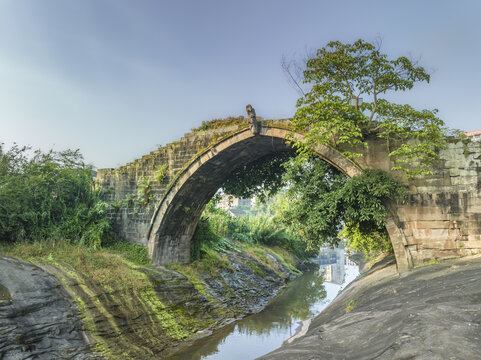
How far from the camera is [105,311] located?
28.0 ft

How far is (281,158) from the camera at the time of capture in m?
12.8

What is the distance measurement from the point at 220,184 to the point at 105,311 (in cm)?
691

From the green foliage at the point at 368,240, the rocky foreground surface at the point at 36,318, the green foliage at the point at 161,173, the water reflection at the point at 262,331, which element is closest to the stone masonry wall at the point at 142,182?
the green foliage at the point at 161,173

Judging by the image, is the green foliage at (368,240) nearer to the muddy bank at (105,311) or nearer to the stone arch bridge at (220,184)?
the stone arch bridge at (220,184)

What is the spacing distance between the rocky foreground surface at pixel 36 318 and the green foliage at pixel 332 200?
5.95m

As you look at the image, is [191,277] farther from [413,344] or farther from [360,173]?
[413,344]

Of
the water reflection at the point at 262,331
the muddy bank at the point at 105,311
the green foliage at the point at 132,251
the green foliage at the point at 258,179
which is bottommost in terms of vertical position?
the water reflection at the point at 262,331

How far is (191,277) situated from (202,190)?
3415 millimetres

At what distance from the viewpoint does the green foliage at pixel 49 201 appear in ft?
34.1

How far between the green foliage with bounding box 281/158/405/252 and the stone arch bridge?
1.40ft

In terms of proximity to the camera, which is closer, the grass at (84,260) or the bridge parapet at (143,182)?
the grass at (84,260)

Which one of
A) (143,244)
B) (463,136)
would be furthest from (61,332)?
(463,136)

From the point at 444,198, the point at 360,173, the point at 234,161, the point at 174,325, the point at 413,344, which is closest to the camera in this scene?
the point at 413,344

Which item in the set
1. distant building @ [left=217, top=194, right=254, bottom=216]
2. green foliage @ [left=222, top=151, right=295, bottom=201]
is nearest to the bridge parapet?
green foliage @ [left=222, top=151, right=295, bottom=201]
